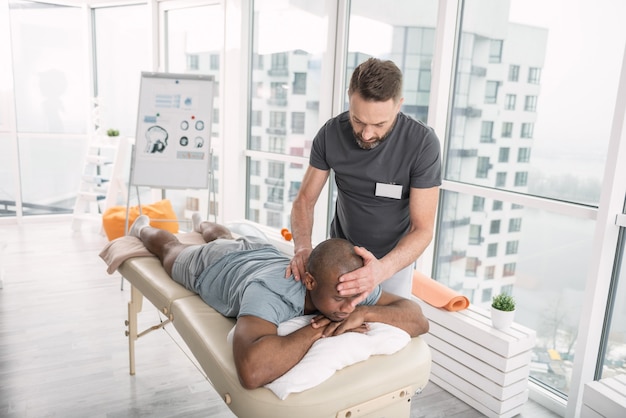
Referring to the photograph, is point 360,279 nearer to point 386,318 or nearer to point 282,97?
point 386,318

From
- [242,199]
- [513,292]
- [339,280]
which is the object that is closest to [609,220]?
[513,292]

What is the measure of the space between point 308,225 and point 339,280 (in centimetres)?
62

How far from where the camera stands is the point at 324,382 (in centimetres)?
124

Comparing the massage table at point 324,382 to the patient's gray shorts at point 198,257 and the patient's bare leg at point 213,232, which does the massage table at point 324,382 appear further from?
the patient's bare leg at point 213,232

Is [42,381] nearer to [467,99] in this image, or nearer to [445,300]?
[445,300]

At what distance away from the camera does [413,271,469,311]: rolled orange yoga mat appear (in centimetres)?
240

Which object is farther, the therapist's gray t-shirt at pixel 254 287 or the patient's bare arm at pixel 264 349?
the therapist's gray t-shirt at pixel 254 287

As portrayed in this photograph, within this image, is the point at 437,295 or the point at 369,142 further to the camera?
the point at 437,295

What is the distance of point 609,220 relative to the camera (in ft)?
6.66

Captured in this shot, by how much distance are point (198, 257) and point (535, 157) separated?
1.63m

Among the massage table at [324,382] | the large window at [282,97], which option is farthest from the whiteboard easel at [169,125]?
the massage table at [324,382]

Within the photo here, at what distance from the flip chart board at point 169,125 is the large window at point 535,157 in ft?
5.78

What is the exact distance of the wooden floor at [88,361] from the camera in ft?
7.14

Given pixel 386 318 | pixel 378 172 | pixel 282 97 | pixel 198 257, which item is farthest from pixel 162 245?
pixel 282 97
